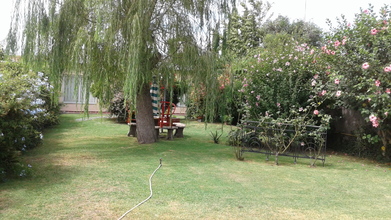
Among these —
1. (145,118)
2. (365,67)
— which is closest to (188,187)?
(145,118)

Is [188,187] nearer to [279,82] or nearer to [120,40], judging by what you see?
[120,40]

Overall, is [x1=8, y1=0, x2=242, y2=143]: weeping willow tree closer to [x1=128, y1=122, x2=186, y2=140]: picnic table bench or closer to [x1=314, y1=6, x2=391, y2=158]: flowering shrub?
[x1=128, y1=122, x2=186, y2=140]: picnic table bench

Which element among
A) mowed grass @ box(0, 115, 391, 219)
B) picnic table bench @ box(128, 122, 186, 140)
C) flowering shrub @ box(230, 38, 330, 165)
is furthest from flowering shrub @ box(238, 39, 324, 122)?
picnic table bench @ box(128, 122, 186, 140)

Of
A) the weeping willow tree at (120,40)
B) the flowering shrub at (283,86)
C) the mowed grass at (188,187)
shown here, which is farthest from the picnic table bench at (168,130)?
the weeping willow tree at (120,40)

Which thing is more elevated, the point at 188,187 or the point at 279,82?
the point at 279,82

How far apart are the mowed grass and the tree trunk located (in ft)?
2.58

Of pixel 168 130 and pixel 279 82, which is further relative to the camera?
pixel 168 130

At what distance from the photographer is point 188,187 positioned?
5320 mm

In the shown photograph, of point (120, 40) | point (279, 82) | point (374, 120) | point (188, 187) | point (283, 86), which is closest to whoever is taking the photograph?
point (188, 187)

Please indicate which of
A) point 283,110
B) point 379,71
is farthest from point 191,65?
point 379,71

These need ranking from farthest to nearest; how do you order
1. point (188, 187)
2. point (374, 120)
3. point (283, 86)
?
1. point (283, 86)
2. point (374, 120)
3. point (188, 187)

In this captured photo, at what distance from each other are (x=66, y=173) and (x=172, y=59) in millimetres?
3653

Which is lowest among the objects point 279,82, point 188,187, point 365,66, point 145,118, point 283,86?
point 188,187

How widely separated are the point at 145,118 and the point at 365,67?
5.71m
